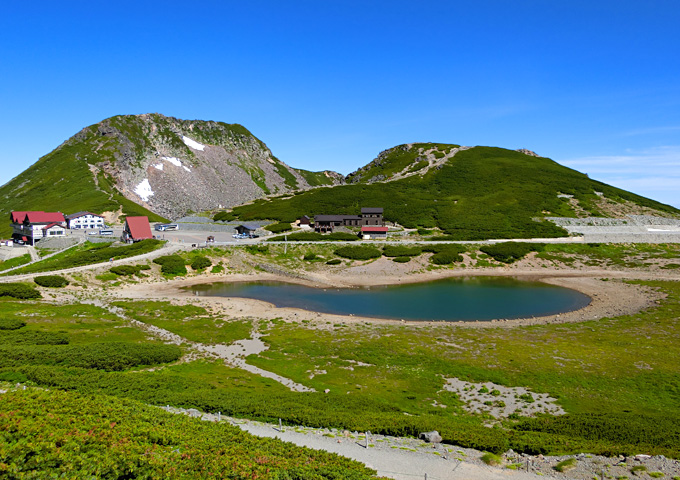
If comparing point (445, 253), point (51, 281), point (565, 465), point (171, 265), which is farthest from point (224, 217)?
point (565, 465)

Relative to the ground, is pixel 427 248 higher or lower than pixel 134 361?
higher

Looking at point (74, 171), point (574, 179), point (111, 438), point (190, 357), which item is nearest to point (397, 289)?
point (190, 357)

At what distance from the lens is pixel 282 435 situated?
928 inches

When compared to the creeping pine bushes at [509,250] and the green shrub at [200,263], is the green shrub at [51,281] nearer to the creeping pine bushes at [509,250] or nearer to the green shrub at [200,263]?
the green shrub at [200,263]

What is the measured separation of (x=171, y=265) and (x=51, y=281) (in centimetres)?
2220

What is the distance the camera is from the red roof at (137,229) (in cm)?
10368

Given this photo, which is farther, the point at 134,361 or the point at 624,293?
the point at 624,293

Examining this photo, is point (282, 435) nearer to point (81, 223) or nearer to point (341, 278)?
point (341, 278)

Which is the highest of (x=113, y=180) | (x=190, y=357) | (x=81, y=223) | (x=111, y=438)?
(x=113, y=180)

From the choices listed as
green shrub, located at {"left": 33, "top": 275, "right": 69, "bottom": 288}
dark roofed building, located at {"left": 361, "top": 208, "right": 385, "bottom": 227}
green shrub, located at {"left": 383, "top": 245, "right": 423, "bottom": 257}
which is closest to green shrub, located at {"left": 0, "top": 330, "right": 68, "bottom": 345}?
green shrub, located at {"left": 33, "top": 275, "right": 69, "bottom": 288}

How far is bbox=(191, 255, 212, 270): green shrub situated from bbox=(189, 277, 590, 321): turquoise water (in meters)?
9.06

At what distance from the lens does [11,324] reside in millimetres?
45562

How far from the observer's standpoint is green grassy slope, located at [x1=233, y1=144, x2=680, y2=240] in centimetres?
13000

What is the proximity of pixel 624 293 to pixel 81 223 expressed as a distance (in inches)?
5532
